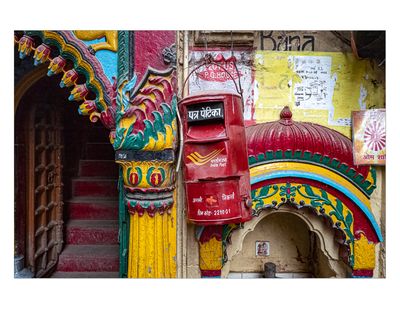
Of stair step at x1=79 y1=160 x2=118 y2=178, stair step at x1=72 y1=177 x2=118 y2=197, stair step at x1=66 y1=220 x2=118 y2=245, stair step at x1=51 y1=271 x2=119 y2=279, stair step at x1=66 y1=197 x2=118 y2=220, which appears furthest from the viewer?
stair step at x1=79 y1=160 x2=118 y2=178

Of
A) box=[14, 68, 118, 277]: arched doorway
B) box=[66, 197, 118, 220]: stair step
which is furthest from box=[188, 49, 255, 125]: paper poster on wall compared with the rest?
box=[66, 197, 118, 220]: stair step

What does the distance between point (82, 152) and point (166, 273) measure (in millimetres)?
2132

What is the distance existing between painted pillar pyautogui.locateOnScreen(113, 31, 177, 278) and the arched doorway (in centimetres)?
100

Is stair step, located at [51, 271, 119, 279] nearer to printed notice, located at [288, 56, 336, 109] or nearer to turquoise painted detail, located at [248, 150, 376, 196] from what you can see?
turquoise painted detail, located at [248, 150, 376, 196]

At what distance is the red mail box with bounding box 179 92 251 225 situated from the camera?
1846 mm

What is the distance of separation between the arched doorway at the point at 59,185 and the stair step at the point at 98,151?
1 cm

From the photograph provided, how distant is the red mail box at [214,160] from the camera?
1846mm

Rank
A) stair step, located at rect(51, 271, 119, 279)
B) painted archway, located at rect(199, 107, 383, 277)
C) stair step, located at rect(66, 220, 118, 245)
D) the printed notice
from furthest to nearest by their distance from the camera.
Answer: stair step, located at rect(66, 220, 118, 245) → stair step, located at rect(51, 271, 119, 279) → the printed notice → painted archway, located at rect(199, 107, 383, 277)

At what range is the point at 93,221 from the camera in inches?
127

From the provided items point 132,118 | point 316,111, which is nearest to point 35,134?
point 132,118

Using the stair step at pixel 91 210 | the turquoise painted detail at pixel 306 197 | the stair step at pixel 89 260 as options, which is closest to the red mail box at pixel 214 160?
the turquoise painted detail at pixel 306 197

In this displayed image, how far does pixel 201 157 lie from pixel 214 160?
93 mm

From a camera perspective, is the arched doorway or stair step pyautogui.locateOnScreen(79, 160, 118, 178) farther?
stair step pyautogui.locateOnScreen(79, 160, 118, 178)
